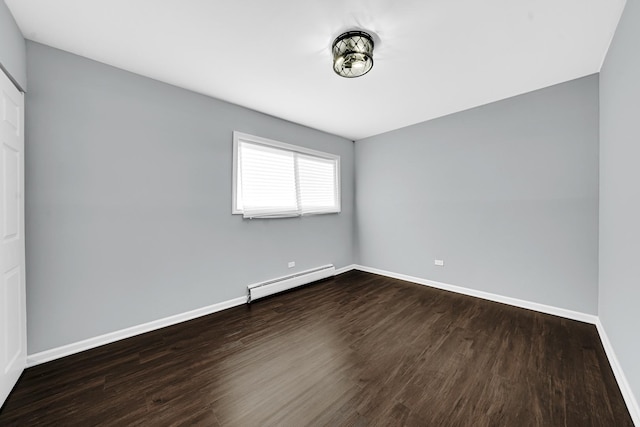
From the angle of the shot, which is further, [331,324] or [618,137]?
[331,324]

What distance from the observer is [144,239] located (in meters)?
2.46

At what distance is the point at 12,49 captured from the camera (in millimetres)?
1688

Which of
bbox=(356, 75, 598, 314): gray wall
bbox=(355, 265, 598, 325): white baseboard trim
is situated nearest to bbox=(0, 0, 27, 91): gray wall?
bbox=(356, 75, 598, 314): gray wall

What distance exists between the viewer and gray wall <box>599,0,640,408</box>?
1501 mm

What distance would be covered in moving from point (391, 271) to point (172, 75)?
167 inches

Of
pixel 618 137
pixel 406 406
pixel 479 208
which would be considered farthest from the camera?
pixel 479 208

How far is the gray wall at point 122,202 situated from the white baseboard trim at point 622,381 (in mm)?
3431

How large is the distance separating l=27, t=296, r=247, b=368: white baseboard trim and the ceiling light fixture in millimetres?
3010

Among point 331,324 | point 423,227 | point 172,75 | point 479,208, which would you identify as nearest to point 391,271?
→ point 423,227

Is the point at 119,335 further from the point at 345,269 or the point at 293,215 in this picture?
the point at 345,269

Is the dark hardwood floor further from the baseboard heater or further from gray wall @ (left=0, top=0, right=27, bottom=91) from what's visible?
gray wall @ (left=0, top=0, right=27, bottom=91)

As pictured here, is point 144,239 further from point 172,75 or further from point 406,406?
point 406,406

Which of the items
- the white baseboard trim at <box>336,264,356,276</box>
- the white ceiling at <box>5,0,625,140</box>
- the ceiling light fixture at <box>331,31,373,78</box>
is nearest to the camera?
the white ceiling at <box>5,0,625,140</box>

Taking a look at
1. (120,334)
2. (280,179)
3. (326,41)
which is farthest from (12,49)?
(280,179)
